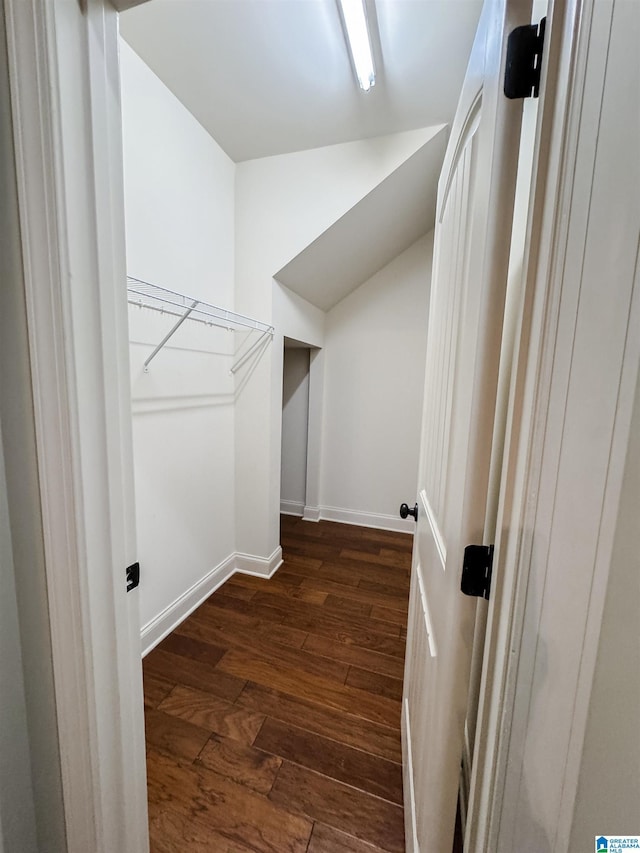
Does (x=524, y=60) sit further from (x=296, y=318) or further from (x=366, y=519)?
(x=366, y=519)

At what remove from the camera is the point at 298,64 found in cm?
147

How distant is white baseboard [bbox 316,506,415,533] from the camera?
329 centimetres

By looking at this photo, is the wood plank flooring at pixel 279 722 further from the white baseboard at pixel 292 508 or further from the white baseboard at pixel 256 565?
the white baseboard at pixel 292 508

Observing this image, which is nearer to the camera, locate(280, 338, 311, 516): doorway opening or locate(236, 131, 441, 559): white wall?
locate(236, 131, 441, 559): white wall

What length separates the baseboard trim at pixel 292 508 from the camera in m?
3.65

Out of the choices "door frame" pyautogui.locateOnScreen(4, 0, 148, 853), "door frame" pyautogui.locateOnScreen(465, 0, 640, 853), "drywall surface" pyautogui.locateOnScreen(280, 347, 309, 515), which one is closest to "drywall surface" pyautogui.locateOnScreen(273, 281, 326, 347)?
"drywall surface" pyautogui.locateOnScreen(280, 347, 309, 515)

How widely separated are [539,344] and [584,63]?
0.33m

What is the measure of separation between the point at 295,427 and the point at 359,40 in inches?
110

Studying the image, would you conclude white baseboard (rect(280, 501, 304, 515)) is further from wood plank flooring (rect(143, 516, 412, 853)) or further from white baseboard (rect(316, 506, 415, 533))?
wood plank flooring (rect(143, 516, 412, 853))

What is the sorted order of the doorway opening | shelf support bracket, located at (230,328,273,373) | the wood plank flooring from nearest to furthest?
the wood plank flooring → shelf support bracket, located at (230,328,273,373) → the doorway opening

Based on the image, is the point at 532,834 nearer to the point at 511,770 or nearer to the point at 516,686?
the point at 511,770

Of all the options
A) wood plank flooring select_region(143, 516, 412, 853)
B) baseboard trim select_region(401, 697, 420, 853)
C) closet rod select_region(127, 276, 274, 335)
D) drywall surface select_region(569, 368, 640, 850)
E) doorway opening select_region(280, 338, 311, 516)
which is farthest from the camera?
doorway opening select_region(280, 338, 311, 516)

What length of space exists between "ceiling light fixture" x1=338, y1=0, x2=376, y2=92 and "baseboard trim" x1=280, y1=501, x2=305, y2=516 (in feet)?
10.6

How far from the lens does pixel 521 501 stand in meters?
0.48
